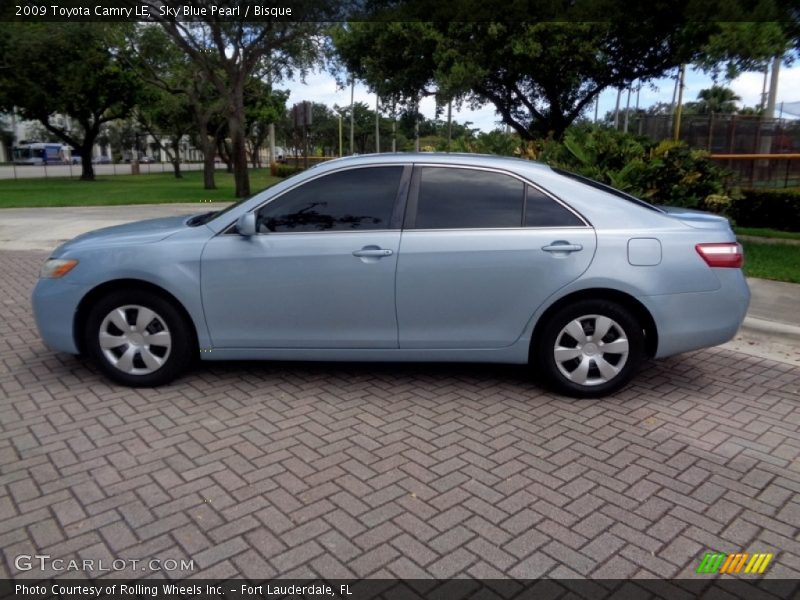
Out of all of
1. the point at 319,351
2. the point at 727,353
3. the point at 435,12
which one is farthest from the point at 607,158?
the point at 435,12

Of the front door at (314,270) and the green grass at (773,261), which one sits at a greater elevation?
the front door at (314,270)

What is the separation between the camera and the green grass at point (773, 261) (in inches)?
323

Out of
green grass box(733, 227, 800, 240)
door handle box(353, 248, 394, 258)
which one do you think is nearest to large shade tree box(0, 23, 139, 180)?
green grass box(733, 227, 800, 240)

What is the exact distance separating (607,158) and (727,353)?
3.35 metres

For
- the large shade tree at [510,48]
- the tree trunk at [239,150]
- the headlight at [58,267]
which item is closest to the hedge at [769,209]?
the large shade tree at [510,48]

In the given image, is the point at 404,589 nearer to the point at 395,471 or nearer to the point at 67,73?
the point at 395,471

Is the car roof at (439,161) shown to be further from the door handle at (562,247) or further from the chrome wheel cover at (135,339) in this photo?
the chrome wheel cover at (135,339)

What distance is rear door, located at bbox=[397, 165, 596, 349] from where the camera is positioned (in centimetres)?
440

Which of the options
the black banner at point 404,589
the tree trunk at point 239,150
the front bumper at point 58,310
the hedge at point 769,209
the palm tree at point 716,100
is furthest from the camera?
the palm tree at point 716,100

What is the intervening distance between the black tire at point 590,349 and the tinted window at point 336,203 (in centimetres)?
142

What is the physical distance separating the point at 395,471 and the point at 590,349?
1.74 meters

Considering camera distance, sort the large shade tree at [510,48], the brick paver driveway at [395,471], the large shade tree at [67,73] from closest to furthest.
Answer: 1. the brick paver driveway at [395,471]
2. the large shade tree at [510,48]
3. the large shade tree at [67,73]

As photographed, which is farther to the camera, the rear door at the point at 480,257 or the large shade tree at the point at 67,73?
the large shade tree at the point at 67,73

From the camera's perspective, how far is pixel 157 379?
183 inches
